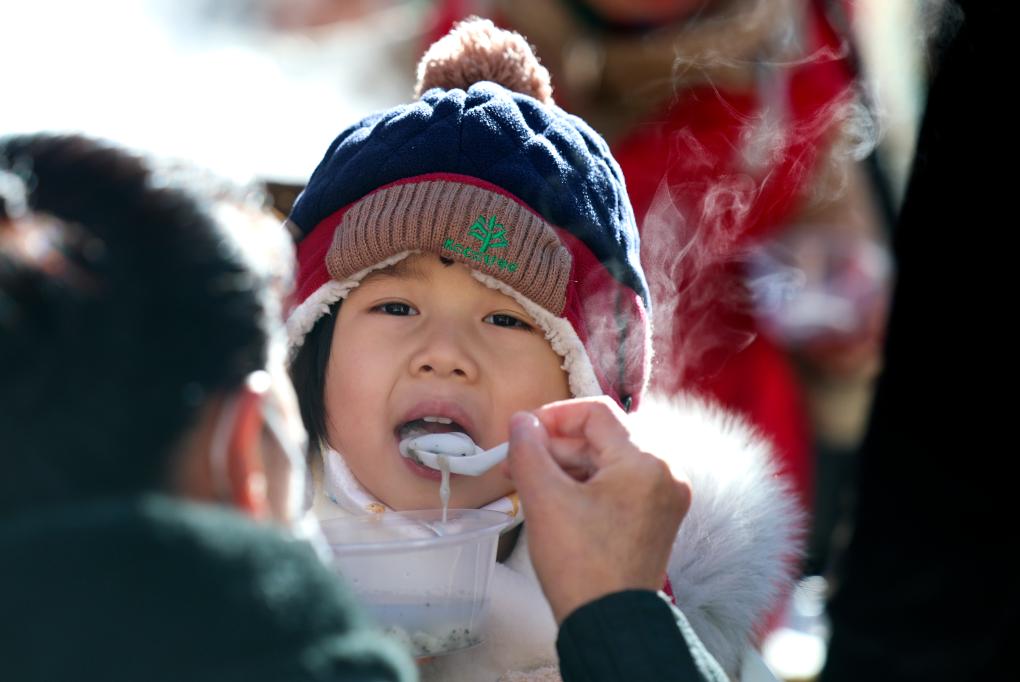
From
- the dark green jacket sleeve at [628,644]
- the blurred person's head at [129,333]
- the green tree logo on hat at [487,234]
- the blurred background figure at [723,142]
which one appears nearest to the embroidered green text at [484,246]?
the green tree logo on hat at [487,234]

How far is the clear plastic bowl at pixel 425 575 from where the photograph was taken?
1.42 metres

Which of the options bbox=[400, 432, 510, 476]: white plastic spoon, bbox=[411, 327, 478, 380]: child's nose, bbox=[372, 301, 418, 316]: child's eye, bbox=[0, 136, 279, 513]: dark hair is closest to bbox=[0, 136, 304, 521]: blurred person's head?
bbox=[0, 136, 279, 513]: dark hair

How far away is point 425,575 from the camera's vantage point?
1455mm

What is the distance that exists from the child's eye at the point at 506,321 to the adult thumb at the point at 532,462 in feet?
1.64

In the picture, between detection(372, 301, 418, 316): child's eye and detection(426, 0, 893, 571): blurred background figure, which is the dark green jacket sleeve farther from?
detection(426, 0, 893, 571): blurred background figure

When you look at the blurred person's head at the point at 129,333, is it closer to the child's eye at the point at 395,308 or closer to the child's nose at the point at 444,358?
the child's nose at the point at 444,358

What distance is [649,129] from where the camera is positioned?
3.44 m

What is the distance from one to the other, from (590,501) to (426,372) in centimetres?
53

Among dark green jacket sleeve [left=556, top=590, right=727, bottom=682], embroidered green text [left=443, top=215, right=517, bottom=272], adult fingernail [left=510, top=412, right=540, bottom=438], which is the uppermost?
embroidered green text [left=443, top=215, right=517, bottom=272]

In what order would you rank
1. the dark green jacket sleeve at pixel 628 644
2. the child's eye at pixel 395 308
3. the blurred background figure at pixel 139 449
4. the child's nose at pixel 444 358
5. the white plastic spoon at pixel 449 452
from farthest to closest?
the child's eye at pixel 395 308 → the child's nose at pixel 444 358 → the white plastic spoon at pixel 449 452 → the dark green jacket sleeve at pixel 628 644 → the blurred background figure at pixel 139 449

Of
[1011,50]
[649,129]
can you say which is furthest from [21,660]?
[649,129]

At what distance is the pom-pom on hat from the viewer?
1853 mm

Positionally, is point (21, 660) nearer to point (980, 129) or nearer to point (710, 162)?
point (980, 129)

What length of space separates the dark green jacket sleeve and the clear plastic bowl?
9.0 inches
